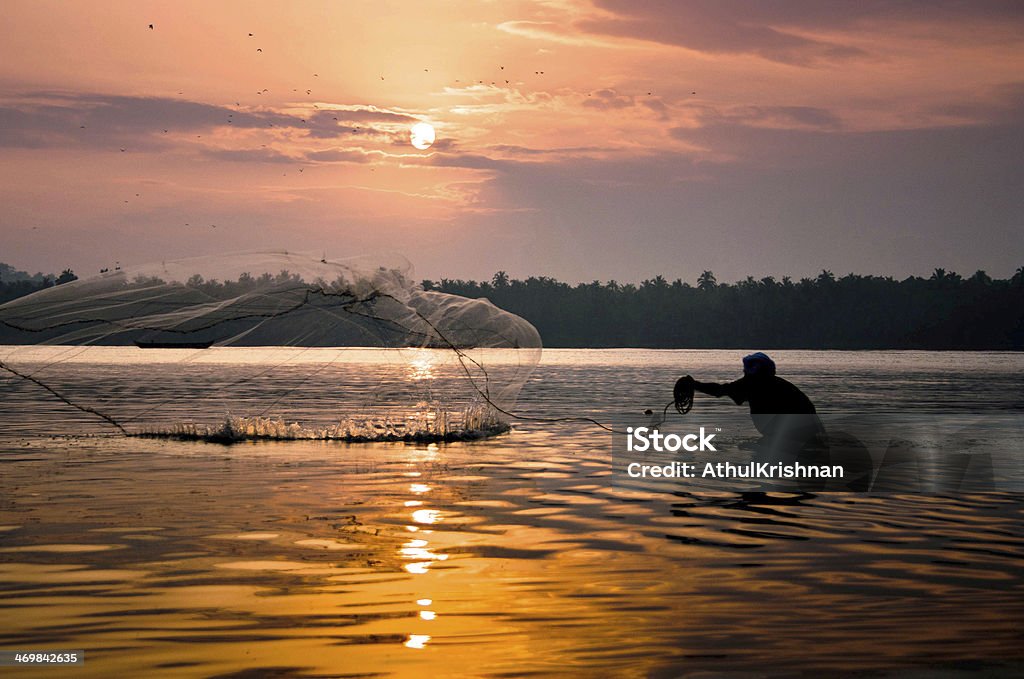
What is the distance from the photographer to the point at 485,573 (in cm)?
1064

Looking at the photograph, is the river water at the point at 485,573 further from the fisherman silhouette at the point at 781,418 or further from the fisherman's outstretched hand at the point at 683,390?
the fisherman silhouette at the point at 781,418

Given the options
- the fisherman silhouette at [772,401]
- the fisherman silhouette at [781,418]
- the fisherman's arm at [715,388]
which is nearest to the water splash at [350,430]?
the fisherman silhouette at [781,418]

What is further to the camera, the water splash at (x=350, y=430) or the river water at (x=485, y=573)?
the water splash at (x=350, y=430)

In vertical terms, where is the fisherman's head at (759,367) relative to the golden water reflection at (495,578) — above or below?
above

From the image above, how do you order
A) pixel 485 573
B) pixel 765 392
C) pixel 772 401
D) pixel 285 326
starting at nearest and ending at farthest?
pixel 485 573, pixel 765 392, pixel 772 401, pixel 285 326

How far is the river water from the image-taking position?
8.04 m

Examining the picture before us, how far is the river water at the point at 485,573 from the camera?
316 inches

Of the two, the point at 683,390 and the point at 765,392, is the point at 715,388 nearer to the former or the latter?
the point at 683,390

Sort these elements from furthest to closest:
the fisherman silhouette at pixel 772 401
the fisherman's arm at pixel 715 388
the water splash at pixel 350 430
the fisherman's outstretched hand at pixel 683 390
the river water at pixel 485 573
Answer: the water splash at pixel 350 430, the fisherman silhouette at pixel 772 401, the fisherman's outstretched hand at pixel 683 390, the fisherman's arm at pixel 715 388, the river water at pixel 485 573

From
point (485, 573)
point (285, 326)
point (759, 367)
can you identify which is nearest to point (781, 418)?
point (759, 367)

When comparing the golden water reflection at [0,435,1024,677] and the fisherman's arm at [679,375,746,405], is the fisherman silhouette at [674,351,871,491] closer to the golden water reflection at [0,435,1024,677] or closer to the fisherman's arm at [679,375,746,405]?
the fisherman's arm at [679,375,746,405]

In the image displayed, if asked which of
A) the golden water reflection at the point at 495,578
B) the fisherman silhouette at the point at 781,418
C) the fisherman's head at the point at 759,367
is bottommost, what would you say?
the golden water reflection at the point at 495,578

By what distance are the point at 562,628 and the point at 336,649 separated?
5.47ft

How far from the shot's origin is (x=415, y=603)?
943cm
